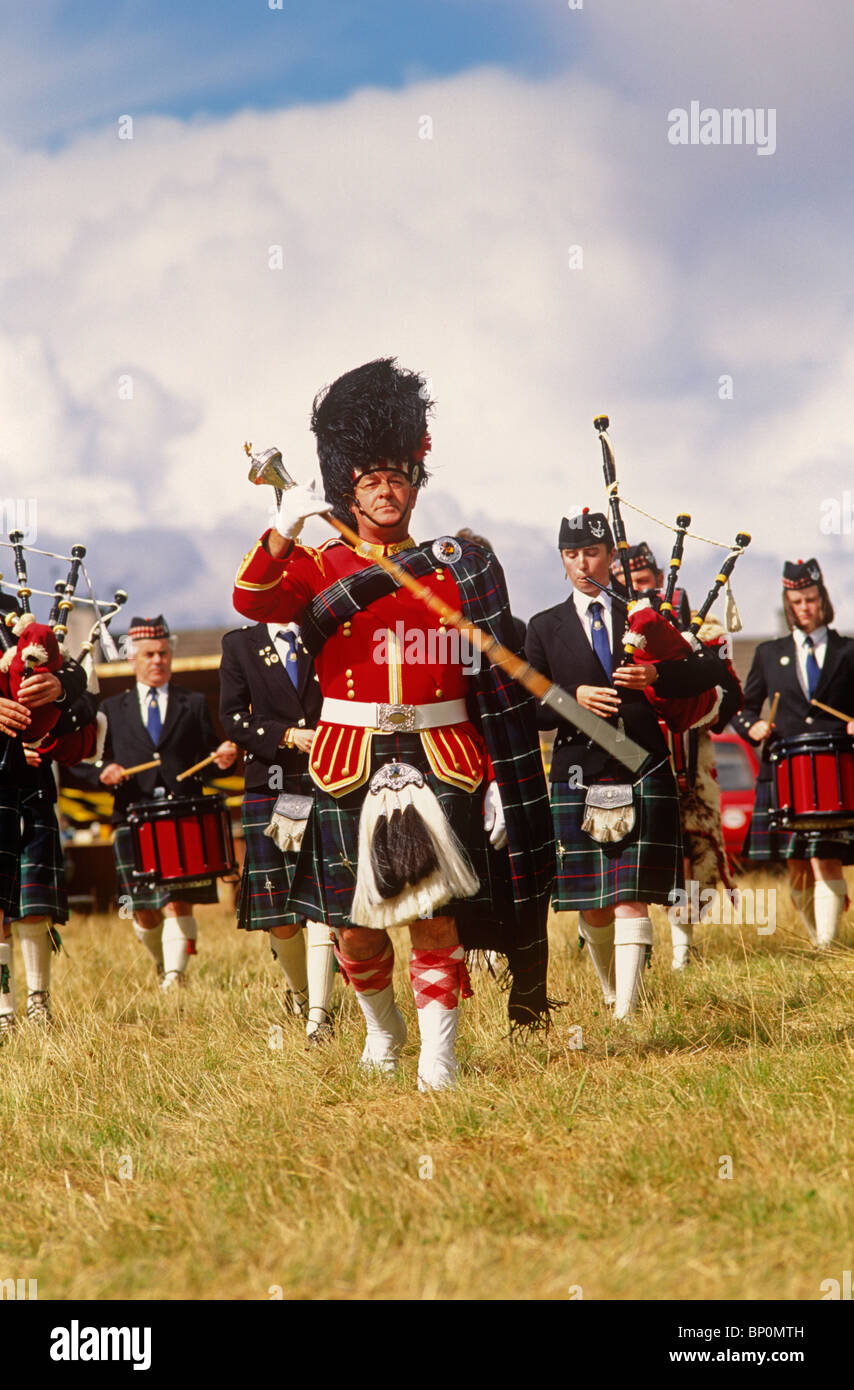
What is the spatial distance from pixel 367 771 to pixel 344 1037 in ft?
3.81

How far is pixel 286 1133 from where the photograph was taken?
386cm

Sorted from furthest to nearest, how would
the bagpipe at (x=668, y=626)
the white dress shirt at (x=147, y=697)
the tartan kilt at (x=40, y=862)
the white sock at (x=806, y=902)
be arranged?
the white dress shirt at (x=147, y=697), the white sock at (x=806, y=902), the tartan kilt at (x=40, y=862), the bagpipe at (x=668, y=626)

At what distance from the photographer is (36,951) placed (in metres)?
6.44

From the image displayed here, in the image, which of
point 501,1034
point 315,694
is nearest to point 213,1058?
point 501,1034

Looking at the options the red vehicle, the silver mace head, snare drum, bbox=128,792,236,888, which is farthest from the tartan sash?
the red vehicle

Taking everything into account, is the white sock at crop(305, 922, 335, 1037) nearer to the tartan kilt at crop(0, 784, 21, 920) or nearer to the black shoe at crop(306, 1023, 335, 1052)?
the black shoe at crop(306, 1023, 335, 1052)

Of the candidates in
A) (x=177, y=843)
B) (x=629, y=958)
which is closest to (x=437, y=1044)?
(x=629, y=958)

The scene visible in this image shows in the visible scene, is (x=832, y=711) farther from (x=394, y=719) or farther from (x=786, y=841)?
(x=394, y=719)

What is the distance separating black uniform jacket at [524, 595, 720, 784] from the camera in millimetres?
5328

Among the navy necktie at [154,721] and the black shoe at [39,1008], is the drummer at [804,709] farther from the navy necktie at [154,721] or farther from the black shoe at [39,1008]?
the black shoe at [39,1008]

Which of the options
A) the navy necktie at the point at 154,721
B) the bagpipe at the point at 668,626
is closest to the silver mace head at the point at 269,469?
the bagpipe at the point at 668,626

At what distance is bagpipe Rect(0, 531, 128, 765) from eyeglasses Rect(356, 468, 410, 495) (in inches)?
66.5

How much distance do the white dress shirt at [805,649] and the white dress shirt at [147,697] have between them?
369cm

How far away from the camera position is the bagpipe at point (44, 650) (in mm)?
5492
